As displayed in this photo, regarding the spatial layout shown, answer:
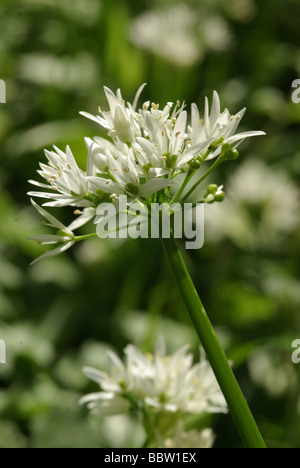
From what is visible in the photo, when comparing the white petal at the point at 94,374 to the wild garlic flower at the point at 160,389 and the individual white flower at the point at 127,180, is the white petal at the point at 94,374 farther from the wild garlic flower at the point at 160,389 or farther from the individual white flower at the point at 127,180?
the individual white flower at the point at 127,180

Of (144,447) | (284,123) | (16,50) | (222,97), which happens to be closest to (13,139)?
(16,50)

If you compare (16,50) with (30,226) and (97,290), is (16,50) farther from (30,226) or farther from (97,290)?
(97,290)

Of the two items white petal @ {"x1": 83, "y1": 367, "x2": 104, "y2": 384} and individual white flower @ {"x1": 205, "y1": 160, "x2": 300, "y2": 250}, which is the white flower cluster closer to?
white petal @ {"x1": 83, "y1": 367, "x2": 104, "y2": 384}

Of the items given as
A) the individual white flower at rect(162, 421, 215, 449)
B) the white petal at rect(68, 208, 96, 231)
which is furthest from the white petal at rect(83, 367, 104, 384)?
the white petal at rect(68, 208, 96, 231)

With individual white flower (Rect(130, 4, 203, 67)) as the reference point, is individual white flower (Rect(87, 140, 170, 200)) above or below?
below

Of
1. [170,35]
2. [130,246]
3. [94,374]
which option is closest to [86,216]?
[94,374]

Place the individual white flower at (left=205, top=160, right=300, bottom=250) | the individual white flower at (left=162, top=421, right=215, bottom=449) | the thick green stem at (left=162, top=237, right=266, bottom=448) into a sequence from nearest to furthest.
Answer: the thick green stem at (left=162, top=237, right=266, bottom=448)
the individual white flower at (left=162, top=421, right=215, bottom=449)
the individual white flower at (left=205, top=160, right=300, bottom=250)

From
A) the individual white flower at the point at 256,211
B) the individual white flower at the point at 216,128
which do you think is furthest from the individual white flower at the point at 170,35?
the individual white flower at the point at 216,128
